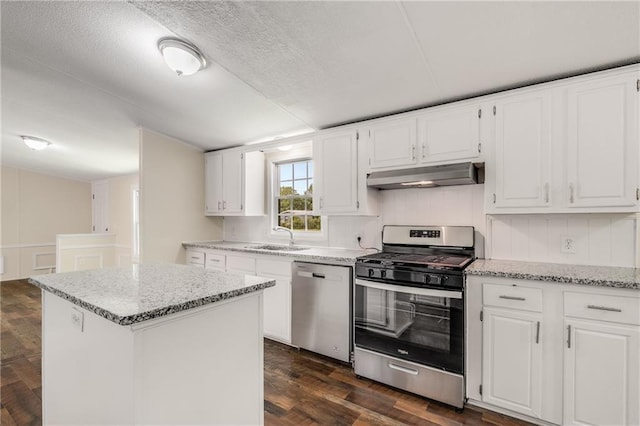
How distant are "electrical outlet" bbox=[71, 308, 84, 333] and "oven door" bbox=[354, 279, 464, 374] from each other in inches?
69.8

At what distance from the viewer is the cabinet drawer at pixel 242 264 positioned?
130 inches

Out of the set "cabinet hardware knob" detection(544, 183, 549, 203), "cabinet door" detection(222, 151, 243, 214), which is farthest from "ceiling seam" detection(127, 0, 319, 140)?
"cabinet hardware knob" detection(544, 183, 549, 203)

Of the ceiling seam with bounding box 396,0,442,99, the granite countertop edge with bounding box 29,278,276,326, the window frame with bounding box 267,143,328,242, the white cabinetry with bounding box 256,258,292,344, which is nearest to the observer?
the granite countertop edge with bounding box 29,278,276,326

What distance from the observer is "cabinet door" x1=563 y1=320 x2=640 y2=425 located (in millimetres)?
1608

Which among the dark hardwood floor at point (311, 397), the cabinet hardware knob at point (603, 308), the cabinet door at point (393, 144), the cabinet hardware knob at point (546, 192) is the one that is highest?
the cabinet door at point (393, 144)

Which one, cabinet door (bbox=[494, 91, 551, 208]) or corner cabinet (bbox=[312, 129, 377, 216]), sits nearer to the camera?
cabinet door (bbox=[494, 91, 551, 208])

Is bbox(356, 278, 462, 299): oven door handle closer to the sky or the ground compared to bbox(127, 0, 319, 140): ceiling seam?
closer to the ground

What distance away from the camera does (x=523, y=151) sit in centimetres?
214

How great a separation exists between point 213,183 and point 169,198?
608 mm

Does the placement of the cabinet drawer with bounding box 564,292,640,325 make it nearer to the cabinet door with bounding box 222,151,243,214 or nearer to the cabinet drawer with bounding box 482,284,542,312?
the cabinet drawer with bounding box 482,284,542,312

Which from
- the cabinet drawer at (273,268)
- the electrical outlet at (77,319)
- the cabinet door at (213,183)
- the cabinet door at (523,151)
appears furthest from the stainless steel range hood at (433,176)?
the cabinet door at (213,183)

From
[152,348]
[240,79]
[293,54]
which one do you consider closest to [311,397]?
[152,348]

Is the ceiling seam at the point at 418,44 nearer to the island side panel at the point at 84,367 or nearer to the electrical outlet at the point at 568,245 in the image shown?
the electrical outlet at the point at 568,245

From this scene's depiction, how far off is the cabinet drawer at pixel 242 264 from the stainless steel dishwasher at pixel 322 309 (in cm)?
62
